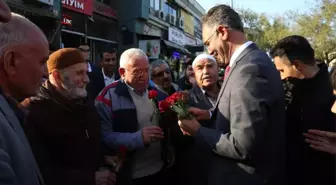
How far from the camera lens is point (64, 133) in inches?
99.1

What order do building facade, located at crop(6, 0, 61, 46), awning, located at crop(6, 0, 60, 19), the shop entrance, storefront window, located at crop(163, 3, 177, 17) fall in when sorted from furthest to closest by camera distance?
1. storefront window, located at crop(163, 3, 177, 17)
2. the shop entrance
3. building facade, located at crop(6, 0, 61, 46)
4. awning, located at crop(6, 0, 60, 19)

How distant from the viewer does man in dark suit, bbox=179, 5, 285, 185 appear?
2033 millimetres

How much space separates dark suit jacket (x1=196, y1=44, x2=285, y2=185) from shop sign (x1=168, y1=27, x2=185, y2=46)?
26.0 m

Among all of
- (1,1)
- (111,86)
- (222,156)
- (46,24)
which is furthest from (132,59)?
(46,24)

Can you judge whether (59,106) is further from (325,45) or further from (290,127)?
(325,45)

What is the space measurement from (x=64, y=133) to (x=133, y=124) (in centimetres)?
83

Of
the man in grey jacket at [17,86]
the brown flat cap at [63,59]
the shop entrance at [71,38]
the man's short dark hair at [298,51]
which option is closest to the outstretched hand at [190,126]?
the man's short dark hair at [298,51]

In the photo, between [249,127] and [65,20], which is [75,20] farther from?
[249,127]

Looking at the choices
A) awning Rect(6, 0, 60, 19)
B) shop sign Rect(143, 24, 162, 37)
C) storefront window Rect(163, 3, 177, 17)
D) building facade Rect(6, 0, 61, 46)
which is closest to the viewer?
awning Rect(6, 0, 60, 19)

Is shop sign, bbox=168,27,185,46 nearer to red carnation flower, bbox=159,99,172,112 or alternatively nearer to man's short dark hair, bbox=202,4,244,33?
red carnation flower, bbox=159,99,172,112

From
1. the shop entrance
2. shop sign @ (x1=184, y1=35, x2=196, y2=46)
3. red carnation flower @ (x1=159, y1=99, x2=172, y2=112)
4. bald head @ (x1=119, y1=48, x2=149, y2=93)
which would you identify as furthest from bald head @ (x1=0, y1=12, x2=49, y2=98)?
shop sign @ (x1=184, y1=35, x2=196, y2=46)

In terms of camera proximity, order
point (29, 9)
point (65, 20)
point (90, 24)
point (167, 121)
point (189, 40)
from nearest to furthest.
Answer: point (167, 121) < point (29, 9) < point (65, 20) < point (90, 24) < point (189, 40)

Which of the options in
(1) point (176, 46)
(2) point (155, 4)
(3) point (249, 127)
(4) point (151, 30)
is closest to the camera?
(3) point (249, 127)

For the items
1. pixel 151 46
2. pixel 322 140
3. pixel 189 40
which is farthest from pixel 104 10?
pixel 189 40
